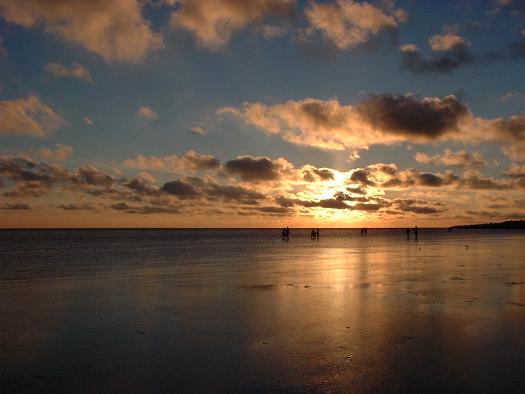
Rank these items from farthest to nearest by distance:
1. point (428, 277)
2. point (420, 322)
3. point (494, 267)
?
point (494, 267) < point (428, 277) < point (420, 322)

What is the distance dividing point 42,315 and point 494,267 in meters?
26.3

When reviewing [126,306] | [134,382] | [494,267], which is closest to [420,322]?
[134,382]

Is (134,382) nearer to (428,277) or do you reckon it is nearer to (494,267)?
(428,277)

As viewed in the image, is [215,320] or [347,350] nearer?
[347,350]

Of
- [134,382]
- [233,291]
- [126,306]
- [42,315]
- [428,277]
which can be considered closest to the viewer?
[134,382]

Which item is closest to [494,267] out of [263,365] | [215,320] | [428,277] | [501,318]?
[428,277]

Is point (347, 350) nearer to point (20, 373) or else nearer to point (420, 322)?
point (420, 322)

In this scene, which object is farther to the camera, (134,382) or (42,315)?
(42,315)

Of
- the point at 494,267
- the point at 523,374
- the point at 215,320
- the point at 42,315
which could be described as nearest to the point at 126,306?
the point at 42,315

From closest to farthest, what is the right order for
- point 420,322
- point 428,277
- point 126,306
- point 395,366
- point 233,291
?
point 395,366 → point 420,322 → point 126,306 → point 233,291 → point 428,277

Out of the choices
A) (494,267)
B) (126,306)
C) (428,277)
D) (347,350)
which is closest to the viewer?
(347,350)

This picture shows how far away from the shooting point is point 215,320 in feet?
42.4

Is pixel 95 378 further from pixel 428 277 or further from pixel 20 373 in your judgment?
pixel 428 277

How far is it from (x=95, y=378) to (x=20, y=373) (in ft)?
5.00
